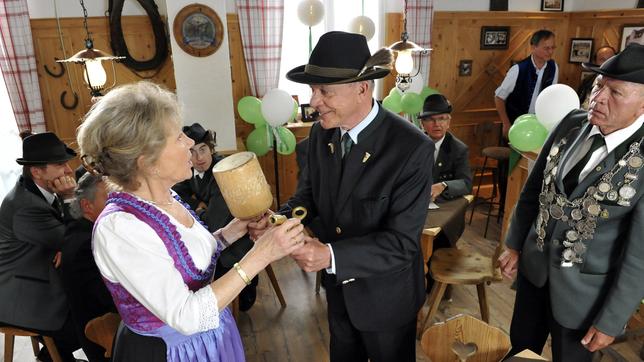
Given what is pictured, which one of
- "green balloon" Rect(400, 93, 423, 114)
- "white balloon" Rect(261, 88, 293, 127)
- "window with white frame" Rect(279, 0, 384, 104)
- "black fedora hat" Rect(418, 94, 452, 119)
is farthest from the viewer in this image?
"window with white frame" Rect(279, 0, 384, 104)

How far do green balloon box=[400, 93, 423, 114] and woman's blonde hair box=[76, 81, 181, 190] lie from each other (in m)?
3.47

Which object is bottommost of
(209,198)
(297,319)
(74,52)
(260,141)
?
(297,319)

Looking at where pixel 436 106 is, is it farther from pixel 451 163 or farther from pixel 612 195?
pixel 612 195

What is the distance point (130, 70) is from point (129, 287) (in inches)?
164

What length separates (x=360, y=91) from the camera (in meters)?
1.73

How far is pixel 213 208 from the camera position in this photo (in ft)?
9.94

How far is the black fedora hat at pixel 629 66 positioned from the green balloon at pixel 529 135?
168 cm

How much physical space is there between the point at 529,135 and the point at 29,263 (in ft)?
11.3

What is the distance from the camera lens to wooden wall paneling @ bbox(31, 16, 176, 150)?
4.62 metres

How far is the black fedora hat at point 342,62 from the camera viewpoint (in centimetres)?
169

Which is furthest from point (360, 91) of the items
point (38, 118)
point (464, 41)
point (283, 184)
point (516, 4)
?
point (516, 4)

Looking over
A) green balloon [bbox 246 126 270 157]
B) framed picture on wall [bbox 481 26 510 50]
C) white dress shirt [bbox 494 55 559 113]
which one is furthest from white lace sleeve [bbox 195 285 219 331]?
framed picture on wall [bbox 481 26 510 50]

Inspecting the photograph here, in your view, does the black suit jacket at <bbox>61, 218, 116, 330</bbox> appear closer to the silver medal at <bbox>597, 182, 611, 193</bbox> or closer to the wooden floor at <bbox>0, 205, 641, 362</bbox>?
the wooden floor at <bbox>0, 205, 641, 362</bbox>

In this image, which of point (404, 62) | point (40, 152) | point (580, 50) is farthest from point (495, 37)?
point (40, 152)
